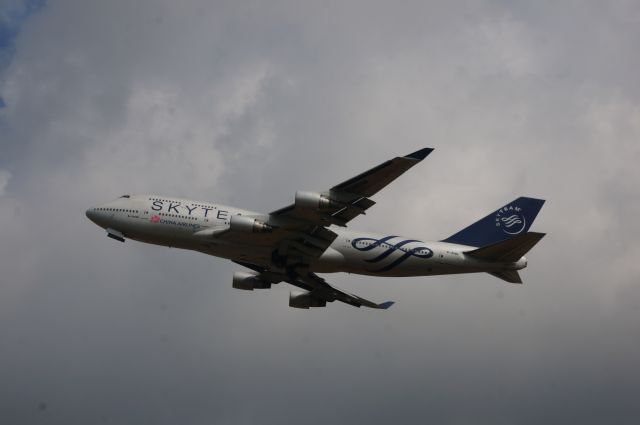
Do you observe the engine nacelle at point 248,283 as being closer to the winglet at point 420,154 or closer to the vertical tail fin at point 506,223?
the vertical tail fin at point 506,223

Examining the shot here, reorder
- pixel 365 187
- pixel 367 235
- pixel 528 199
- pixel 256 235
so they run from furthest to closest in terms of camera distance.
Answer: pixel 528 199 → pixel 367 235 → pixel 256 235 → pixel 365 187

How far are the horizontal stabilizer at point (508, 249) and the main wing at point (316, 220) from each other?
26.1 ft

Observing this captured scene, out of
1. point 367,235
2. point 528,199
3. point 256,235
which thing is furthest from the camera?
point 528,199

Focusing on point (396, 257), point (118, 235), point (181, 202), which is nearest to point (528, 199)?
point (396, 257)

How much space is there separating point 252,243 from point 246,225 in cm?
224

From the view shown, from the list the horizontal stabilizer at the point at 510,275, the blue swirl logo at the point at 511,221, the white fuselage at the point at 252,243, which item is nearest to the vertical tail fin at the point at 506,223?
the blue swirl logo at the point at 511,221

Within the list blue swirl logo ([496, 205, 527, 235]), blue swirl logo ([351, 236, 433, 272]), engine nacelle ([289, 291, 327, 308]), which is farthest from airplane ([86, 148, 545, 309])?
engine nacelle ([289, 291, 327, 308])

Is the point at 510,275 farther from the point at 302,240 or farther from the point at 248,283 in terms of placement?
the point at 248,283

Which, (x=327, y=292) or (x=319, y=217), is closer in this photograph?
(x=319, y=217)

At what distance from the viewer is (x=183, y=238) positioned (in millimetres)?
48312

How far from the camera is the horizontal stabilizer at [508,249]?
1858 inches

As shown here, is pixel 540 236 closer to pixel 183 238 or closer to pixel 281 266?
pixel 281 266

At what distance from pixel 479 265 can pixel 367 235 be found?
7111mm

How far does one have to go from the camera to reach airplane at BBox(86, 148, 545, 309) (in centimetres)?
4700
